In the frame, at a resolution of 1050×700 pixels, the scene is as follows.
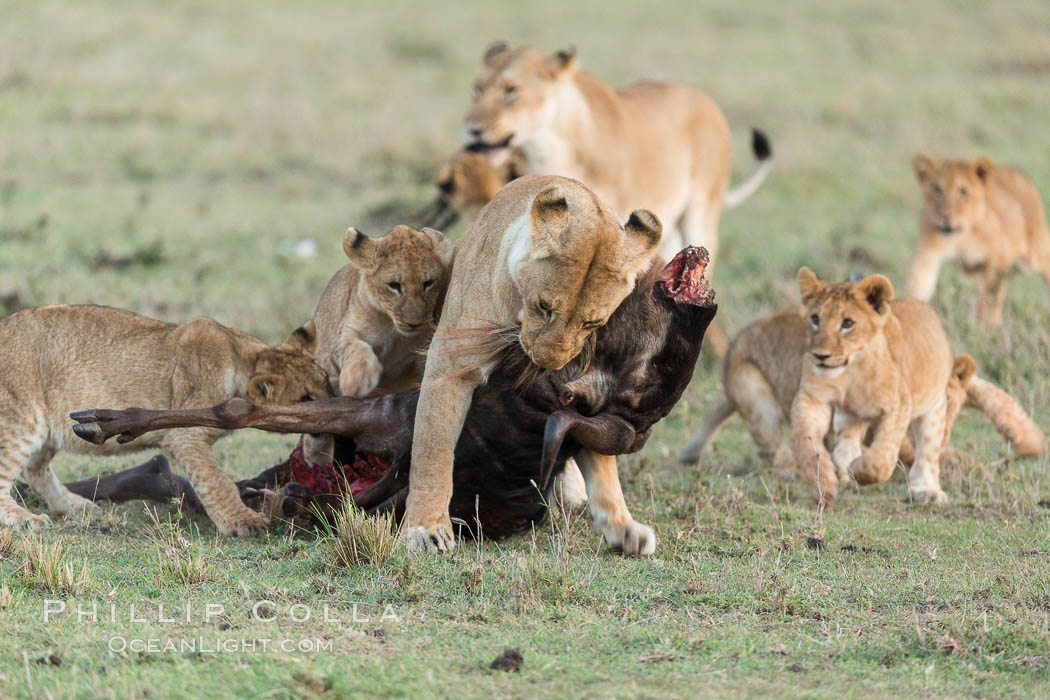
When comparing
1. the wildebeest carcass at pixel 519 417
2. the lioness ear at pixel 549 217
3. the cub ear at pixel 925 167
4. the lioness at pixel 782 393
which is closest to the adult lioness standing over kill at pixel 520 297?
the lioness ear at pixel 549 217

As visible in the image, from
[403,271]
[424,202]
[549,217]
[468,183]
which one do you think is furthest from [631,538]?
[424,202]

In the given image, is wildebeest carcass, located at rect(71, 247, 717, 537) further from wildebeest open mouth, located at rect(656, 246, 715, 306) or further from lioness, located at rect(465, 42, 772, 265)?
lioness, located at rect(465, 42, 772, 265)

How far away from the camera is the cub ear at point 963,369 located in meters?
6.92

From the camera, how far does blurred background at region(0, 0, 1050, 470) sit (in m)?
10.5

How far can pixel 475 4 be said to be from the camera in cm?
2611

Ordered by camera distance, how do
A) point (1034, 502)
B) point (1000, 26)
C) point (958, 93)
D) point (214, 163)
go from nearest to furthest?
1. point (1034, 502)
2. point (214, 163)
3. point (958, 93)
4. point (1000, 26)

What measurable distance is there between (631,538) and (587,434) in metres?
0.46

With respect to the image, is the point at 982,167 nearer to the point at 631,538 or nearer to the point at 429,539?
the point at 631,538

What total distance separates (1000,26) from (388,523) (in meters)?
22.4

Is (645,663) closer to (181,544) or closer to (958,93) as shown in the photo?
(181,544)

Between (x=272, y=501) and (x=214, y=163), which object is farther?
(x=214, y=163)

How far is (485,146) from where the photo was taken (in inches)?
378

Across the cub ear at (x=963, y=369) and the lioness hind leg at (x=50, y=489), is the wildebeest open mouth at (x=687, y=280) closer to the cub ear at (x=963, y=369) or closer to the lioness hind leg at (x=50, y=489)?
the lioness hind leg at (x=50, y=489)

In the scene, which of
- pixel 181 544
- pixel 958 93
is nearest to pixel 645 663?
pixel 181 544
